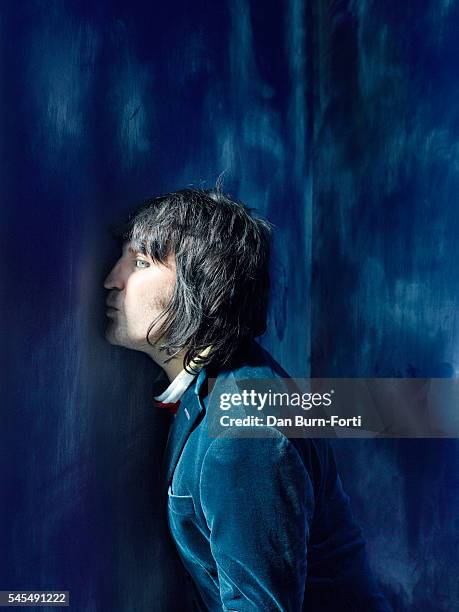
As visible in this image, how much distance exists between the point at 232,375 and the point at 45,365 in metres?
0.38

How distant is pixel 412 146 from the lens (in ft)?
6.45

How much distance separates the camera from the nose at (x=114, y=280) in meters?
1.37

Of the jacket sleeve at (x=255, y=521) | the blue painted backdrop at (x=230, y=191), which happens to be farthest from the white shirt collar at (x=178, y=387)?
the jacket sleeve at (x=255, y=521)

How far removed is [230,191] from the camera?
1.82 meters

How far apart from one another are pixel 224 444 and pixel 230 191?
845mm

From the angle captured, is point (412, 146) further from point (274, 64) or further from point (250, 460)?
point (250, 460)

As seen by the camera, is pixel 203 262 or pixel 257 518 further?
pixel 203 262

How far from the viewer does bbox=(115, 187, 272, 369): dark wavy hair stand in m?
1.31

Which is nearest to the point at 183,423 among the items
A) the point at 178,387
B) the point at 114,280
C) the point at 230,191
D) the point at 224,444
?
the point at 178,387

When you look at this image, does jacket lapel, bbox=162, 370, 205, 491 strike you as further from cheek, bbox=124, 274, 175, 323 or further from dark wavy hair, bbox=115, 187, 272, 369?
cheek, bbox=124, 274, 175, 323

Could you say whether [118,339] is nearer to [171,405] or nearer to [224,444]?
[171,405]

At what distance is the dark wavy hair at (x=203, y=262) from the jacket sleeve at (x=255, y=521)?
23 centimetres

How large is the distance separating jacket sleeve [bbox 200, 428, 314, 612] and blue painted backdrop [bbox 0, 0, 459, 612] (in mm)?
322

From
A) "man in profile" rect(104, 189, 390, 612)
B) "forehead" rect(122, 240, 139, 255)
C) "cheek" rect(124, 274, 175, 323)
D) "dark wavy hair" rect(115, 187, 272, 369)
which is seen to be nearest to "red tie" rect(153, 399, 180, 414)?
"man in profile" rect(104, 189, 390, 612)
